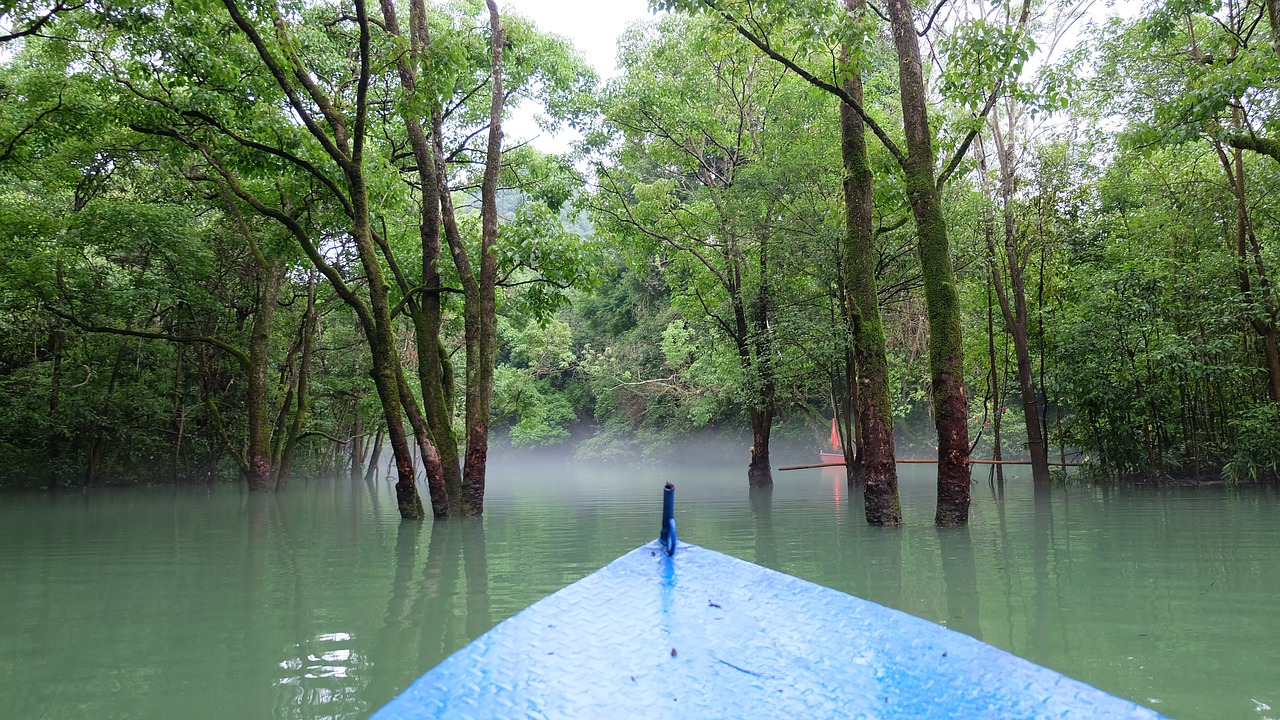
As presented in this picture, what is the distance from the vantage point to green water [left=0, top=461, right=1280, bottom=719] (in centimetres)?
364

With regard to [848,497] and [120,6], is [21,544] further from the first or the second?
[848,497]

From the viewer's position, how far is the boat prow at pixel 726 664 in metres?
1.64

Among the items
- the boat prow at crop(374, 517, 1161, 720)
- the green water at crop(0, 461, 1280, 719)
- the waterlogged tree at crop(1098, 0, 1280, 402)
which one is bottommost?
the green water at crop(0, 461, 1280, 719)

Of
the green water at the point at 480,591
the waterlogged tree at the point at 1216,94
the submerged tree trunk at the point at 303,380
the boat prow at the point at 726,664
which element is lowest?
the green water at the point at 480,591

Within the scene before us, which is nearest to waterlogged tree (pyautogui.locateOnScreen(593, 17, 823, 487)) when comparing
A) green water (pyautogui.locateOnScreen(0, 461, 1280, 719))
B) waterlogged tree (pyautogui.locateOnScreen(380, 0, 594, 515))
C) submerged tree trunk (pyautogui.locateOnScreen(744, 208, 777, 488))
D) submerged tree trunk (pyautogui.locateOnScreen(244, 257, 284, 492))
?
submerged tree trunk (pyautogui.locateOnScreen(744, 208, 777, 488))

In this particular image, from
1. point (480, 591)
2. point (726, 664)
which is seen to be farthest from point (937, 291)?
point (726, 664)

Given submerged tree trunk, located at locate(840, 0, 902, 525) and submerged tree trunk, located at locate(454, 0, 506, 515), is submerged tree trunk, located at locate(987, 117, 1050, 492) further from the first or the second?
submerged tree trunk, located at locate(454, 0, 506, 515)

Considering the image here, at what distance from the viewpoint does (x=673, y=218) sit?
18.4 metres

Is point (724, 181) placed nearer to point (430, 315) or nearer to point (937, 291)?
point (430, 315)

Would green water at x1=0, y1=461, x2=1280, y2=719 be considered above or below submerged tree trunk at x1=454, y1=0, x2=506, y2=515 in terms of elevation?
below

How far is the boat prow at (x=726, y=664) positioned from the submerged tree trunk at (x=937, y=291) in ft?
23.6

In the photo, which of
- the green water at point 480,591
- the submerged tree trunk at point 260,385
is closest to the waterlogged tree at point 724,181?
the green water at point 480,591

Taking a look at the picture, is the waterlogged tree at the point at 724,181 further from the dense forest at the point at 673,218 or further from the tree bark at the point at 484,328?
the tree bark at the point at 484,328

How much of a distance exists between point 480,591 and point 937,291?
6.16 metres
